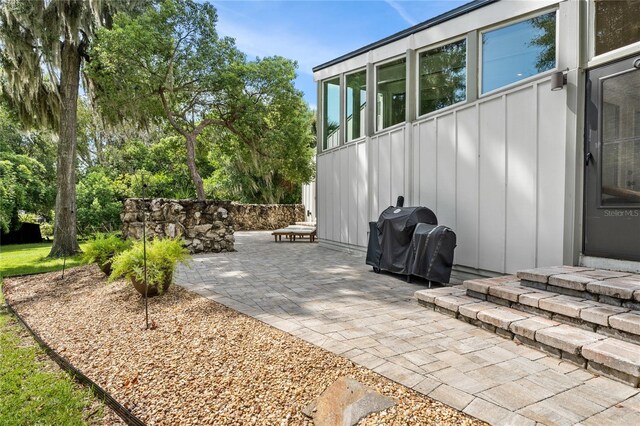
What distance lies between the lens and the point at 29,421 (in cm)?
235

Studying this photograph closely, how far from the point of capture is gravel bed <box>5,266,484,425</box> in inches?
81.4

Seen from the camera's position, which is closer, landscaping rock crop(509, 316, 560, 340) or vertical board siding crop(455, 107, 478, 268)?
landscaping rock crop(509, 316, 560, 340)

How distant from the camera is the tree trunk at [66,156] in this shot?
8.36m

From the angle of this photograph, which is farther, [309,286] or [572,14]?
[309,286]

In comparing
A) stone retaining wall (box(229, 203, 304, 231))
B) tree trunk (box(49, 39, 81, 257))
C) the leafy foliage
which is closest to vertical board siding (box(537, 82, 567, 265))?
the leafy foliage

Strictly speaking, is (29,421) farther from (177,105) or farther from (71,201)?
(177,105)

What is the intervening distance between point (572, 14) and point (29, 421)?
6010 millimetres

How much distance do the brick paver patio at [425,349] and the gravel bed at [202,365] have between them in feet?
0.51

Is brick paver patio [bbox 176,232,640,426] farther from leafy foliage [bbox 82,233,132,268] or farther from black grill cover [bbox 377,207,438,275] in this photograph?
leafy foliage [bbox 82,233,132,268]

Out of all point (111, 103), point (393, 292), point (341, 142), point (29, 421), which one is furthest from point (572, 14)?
point (111, 103)

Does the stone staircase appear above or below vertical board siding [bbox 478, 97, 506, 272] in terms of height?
below

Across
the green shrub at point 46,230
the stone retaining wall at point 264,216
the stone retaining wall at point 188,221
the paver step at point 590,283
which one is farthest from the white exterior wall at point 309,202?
the paver step at point 590,283

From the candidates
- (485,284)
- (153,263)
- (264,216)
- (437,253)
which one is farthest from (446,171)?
(264,216)

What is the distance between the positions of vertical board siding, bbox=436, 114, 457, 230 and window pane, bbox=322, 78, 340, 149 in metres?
3.53
